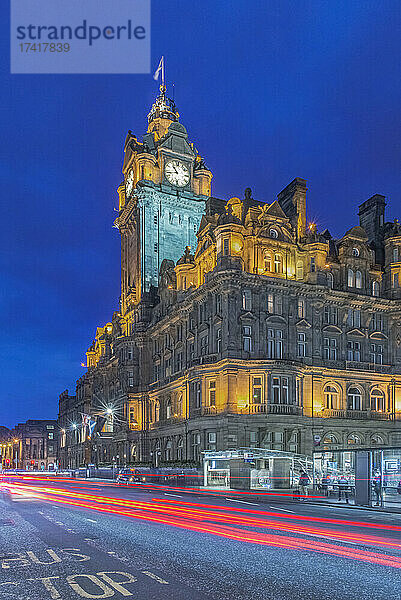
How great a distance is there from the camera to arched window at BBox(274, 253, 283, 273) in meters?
62.0

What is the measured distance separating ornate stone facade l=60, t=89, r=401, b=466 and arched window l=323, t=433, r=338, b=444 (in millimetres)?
104

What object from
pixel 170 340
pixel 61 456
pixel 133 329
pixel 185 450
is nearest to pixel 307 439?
pixel 185 450

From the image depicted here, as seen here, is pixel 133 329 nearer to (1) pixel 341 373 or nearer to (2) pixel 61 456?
(1) pixel 341 373

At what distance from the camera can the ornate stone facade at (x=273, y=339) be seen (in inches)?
2280

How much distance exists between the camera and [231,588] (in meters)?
11.0

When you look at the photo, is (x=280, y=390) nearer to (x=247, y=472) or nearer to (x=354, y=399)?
(x=354, y=399)

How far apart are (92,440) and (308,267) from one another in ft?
182

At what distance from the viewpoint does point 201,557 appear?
1439 centimetres

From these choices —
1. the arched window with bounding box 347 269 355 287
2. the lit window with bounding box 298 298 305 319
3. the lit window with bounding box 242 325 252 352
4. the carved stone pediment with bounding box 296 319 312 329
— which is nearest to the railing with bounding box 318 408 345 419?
the carved stone pediment with bounding box 296 319 312 329

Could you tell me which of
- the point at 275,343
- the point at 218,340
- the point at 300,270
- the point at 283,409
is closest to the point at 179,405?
the point at 218,340

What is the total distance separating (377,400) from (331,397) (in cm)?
628

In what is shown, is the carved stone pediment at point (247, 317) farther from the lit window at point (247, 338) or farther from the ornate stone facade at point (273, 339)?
the lit window at point (247, 338)

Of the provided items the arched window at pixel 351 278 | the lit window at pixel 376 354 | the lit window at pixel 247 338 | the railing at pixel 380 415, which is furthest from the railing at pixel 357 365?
the lit window at pixel 247 338

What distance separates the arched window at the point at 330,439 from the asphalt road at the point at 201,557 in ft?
115
